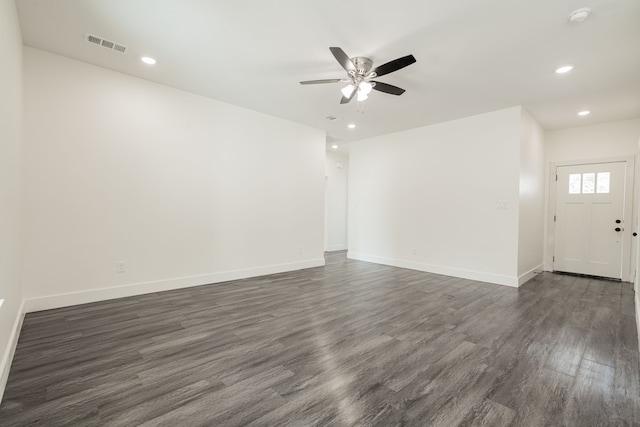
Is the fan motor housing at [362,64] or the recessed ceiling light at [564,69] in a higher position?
the recessed ceiling light at [564,69]

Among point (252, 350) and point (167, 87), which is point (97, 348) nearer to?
point (252, 350)

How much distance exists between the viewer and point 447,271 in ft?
17.8

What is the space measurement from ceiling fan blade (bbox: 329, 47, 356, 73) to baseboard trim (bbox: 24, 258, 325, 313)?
355cm

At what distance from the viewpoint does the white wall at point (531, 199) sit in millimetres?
4734

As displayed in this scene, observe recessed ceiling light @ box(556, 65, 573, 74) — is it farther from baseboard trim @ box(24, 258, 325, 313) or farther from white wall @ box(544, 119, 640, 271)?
baseboard trim @ box(24, 258, 325, 313)

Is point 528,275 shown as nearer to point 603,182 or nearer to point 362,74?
point 603,182

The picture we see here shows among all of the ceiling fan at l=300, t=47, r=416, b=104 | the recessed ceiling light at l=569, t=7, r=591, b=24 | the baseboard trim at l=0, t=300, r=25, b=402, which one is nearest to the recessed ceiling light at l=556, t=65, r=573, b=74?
the recessed ceiling light at l=569, t=7, r=591, b=24

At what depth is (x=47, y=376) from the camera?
203 cm

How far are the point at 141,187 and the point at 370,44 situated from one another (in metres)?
3.37

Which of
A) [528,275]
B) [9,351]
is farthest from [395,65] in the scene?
[528,275]

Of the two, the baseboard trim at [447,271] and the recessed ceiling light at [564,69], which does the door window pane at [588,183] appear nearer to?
the baseboard trim at [447,271]

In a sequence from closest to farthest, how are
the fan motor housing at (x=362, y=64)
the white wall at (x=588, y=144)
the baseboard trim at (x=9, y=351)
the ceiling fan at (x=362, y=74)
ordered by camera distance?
the baseboard trim at (x=9, y=351), the ceiling fan at (x=362, y=74), the fan motor housing at (x=362, y=64), the white wall at (x=588, y=144)

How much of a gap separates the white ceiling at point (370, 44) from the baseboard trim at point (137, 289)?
9.10 ft

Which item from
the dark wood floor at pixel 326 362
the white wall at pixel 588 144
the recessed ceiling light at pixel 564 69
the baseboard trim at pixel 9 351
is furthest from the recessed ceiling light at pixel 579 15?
the baseboard trim at pixel 9 351
